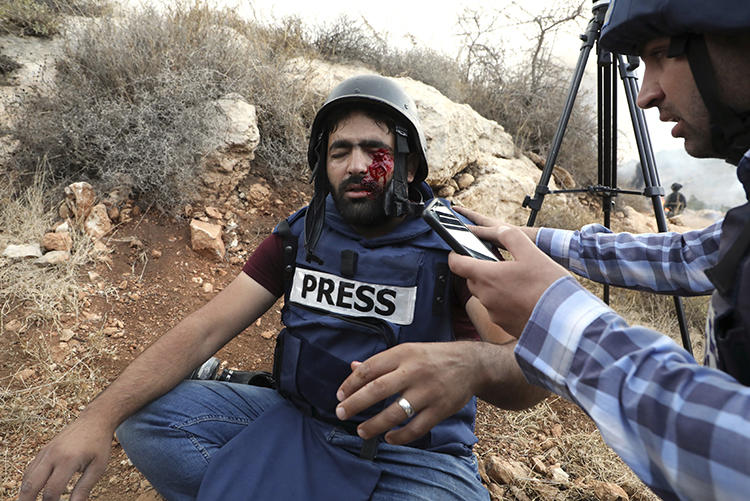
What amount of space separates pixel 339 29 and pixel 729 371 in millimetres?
7421

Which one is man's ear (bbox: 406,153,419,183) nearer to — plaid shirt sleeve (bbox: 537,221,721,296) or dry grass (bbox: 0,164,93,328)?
plaid shirt sleeve (bbox: 537,221,721,296)

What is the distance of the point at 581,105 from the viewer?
26.8 ft

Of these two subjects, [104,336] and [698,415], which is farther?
[104,336]

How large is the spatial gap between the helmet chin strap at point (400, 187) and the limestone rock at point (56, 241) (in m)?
2.78

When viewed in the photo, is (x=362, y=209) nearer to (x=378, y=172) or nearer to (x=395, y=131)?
(x=378, y=172)

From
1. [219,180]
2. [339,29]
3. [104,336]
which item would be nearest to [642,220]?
[339,29]

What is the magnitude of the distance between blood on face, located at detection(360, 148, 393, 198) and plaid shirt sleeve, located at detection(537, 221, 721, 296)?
77 centimetres

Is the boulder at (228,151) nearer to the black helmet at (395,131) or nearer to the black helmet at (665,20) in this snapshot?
the black helmet at (395,131)

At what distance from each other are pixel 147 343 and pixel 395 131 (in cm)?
224

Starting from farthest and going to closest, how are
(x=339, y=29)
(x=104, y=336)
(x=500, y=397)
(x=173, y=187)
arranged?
(x=339, y=29)
(x=173, y=187)
(x=104, y=336)
(x=500, y=397)

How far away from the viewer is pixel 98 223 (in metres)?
3.66

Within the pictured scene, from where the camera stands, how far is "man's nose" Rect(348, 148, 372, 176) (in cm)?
207

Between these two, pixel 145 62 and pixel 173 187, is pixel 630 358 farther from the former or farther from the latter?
pixel 145 62

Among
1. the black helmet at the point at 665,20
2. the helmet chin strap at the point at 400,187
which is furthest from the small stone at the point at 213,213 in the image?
the black helmet at the point at 665,20
